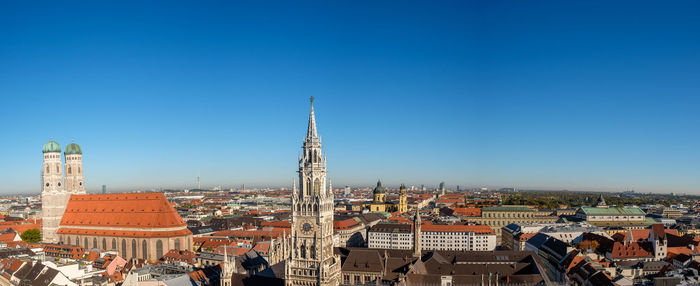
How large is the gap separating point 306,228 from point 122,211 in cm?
7075

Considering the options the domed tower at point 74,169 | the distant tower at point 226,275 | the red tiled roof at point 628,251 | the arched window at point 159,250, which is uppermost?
the domed tower at point 74,169

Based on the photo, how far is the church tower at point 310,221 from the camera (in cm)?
5094

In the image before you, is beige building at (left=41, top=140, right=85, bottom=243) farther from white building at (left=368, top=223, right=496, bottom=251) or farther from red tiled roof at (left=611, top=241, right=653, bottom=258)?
red tiled roof at (left=611, top=241, right=653, bottom=258)

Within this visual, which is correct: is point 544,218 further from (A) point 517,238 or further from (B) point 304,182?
(B) point 304,182

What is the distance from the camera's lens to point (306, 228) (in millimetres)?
51500

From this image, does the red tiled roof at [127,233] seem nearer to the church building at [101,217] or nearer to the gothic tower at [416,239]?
the church building at [101,217]

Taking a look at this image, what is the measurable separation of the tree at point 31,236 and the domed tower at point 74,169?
43.9 feet

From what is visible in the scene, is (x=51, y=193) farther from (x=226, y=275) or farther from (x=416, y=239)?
(x=416, y=239)

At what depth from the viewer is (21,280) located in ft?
219

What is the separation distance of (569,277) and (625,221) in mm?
96693

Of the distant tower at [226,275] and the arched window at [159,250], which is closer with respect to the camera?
the distant tower at [226,275]

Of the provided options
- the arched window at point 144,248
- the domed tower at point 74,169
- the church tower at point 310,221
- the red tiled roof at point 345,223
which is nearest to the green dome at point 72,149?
the domed tower at point 74,169

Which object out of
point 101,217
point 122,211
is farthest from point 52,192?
point 122,211

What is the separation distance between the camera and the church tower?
167 feet
